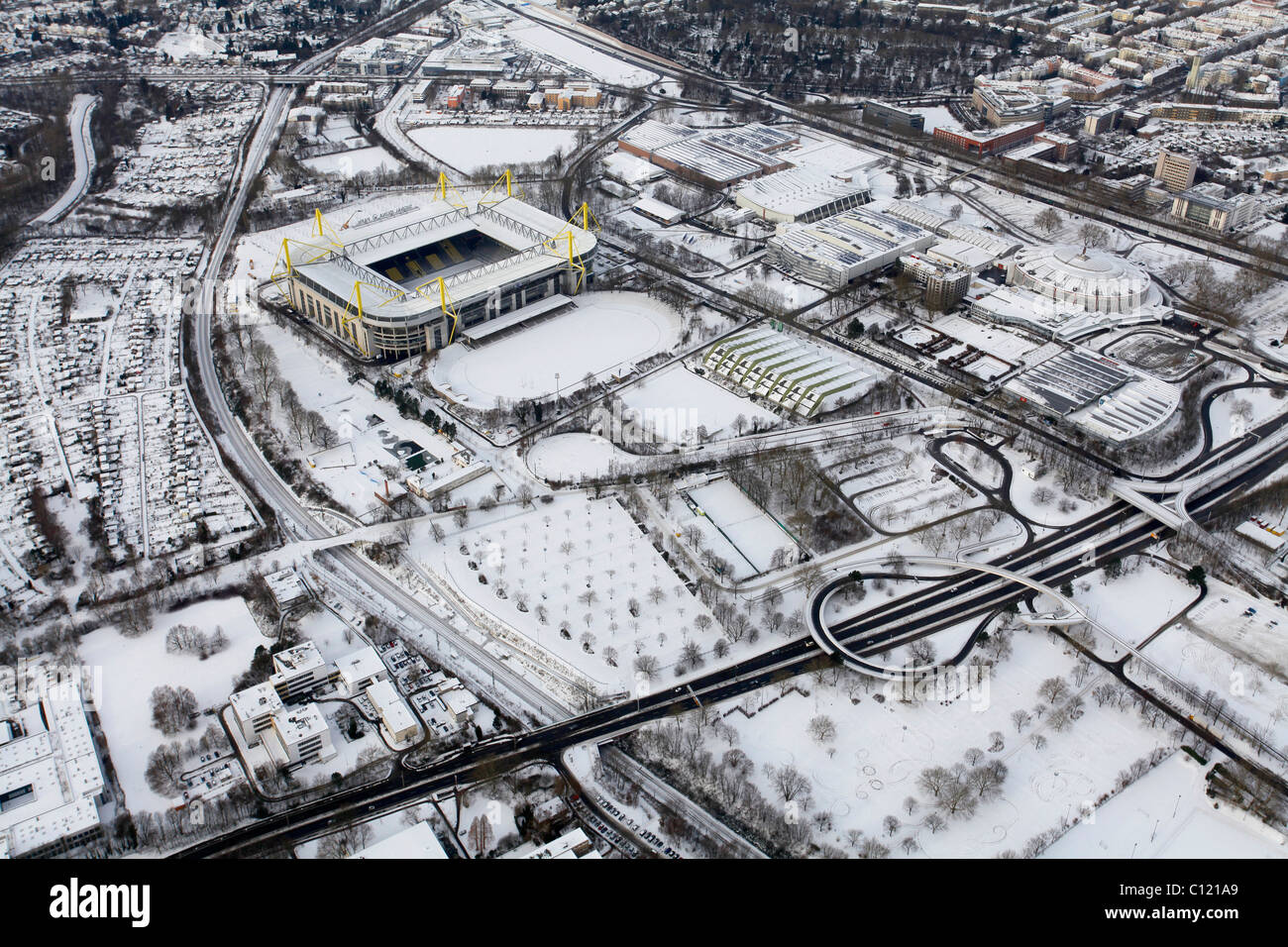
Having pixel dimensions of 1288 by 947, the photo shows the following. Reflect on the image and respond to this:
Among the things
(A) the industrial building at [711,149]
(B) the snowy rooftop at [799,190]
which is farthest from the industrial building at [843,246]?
(A) the industrial building at [711,149]

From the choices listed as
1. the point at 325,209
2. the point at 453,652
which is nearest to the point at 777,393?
the point at 453,652

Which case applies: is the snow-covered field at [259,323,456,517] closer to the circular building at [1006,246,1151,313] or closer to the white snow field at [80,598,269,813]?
the white snow field at [80,598,269,813]

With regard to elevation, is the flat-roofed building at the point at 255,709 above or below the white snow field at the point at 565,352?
below

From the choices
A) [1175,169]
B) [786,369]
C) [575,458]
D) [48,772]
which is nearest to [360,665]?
[48,772]

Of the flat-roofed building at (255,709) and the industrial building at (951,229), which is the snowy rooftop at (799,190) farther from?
the flat-roofed building at (255,709)

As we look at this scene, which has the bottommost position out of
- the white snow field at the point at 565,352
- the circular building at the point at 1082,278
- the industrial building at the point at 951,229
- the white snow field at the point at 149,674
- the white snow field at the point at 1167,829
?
the white snow field at the point at 1167,829

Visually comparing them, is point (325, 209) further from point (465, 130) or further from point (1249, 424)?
point (1249, 424)

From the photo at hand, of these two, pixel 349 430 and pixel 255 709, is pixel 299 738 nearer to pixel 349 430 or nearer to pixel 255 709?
pixel 255 709
